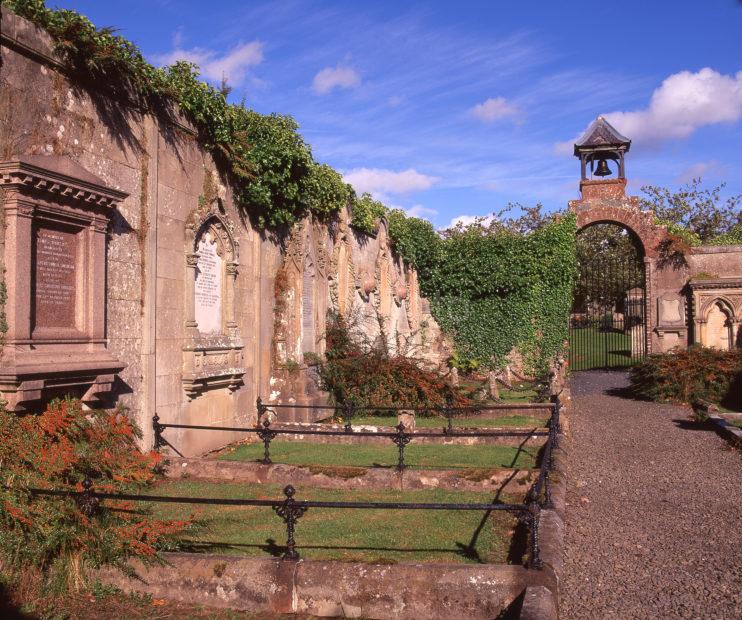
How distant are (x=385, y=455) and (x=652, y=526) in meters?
4.02

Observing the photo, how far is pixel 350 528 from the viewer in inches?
246

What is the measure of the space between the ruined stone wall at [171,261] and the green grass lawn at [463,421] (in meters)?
1.36

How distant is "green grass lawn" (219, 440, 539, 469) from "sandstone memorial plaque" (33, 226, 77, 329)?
341 cm

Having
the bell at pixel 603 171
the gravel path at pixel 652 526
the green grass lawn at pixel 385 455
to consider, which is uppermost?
the bell at pixel 603 171

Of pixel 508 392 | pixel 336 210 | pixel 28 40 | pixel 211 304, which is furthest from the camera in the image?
pixel 508 392

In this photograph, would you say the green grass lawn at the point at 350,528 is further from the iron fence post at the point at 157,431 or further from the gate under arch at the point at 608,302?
the gate under arch at the point at 608,302

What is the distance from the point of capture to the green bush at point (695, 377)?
15.3 meters

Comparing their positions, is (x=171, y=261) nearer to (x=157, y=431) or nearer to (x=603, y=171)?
(x=157, y=431)

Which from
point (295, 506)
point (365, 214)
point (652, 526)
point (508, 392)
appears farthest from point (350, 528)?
point (508, 392)

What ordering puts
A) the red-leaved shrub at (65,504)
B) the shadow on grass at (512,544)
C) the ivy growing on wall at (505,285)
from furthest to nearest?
the ivy growing on wall at (505,285) < the shadow on grass at (512,544) < the red-leaved shrub at (65,504)

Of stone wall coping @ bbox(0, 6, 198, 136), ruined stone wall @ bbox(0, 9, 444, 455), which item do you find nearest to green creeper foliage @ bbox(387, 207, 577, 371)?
ruined stone wall @ bbox(0, 9, 444, 455)

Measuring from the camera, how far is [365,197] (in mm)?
17266

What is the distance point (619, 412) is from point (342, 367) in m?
6.19

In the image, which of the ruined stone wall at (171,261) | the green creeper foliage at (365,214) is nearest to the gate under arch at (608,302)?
the green creeper foliage at (365,214)
